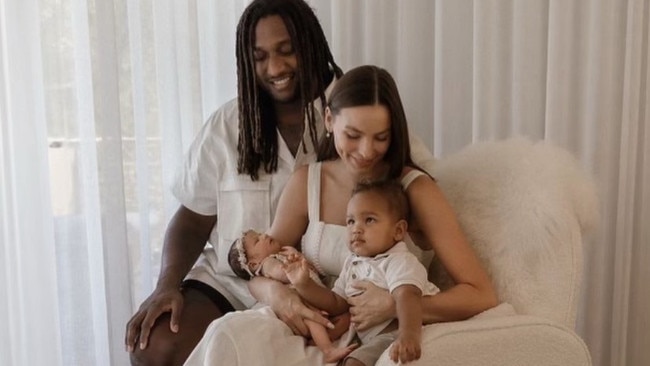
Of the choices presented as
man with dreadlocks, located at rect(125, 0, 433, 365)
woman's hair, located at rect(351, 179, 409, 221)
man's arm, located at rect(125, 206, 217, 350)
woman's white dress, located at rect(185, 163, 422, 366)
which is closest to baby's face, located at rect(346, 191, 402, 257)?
woman's hair, located at rect(351, 179, 409, 221)

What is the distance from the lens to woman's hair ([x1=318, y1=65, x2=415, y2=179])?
130 cm

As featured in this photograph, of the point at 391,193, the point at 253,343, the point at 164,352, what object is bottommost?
the point at 164,352

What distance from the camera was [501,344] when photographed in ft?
3.69

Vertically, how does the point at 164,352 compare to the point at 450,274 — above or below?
below

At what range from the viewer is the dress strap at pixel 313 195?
4.75ft

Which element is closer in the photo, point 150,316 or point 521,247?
point 521,247

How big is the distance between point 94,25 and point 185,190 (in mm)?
481

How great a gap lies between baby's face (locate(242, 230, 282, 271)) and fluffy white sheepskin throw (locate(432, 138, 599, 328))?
0.34m

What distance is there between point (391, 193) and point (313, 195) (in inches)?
8.8

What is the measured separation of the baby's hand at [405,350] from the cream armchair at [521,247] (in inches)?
0.5

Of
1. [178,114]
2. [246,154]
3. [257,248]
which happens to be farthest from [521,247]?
[178,114]

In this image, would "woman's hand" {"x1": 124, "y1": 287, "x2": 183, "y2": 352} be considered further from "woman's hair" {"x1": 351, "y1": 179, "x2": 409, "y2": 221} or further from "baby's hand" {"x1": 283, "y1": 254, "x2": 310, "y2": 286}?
"woman's hair" {"x1": 351, "y1": 179, "x2": 409, "y2": 221}

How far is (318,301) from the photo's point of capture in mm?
1274

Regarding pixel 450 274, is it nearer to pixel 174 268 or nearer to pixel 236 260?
pixel 236 260
